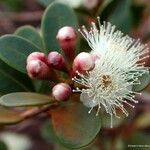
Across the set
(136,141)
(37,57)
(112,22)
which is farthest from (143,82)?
(136,141)

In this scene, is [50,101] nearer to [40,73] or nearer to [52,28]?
[40,73]

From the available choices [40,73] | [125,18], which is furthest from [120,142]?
[40,73]

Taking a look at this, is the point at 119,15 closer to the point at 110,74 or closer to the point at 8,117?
the point at 110,74

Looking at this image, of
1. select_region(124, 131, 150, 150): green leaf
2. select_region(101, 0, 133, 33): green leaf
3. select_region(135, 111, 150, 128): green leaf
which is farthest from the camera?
select_region(135, 111, 150, 128): green leaf

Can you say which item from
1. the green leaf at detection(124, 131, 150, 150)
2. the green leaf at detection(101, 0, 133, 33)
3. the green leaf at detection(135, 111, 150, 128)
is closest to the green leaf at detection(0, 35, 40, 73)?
the green leaf at detection(101, 0, 133, 33)

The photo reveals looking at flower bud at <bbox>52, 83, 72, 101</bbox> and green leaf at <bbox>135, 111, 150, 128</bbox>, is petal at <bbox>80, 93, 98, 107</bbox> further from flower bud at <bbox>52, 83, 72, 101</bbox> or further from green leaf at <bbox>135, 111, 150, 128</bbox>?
green leaf at <bbox>135, 111, 150, 128</bbox>
